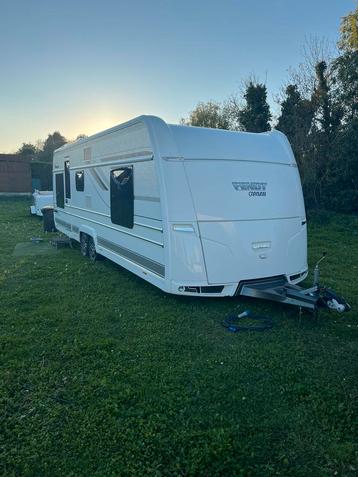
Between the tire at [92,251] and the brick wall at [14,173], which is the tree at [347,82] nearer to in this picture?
the tire at [92,251]

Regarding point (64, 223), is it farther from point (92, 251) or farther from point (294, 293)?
point (294, 293)

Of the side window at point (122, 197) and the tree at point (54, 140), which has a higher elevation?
the tree at point (54, 140)

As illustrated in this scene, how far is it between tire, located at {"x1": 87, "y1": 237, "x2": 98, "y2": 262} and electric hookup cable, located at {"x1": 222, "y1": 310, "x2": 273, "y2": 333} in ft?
13.9

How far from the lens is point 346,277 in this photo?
6895 mm

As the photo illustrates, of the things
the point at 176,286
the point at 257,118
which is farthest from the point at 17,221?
the point at 176,286

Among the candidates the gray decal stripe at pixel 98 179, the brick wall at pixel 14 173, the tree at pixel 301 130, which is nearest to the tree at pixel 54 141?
the brick wall at pixel 14 173

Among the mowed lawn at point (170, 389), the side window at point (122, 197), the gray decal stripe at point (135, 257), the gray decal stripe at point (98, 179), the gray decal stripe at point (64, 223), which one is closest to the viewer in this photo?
the mowed lawn at point (170, 389)

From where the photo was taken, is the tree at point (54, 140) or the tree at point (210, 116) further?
the tree at point (54, 140)

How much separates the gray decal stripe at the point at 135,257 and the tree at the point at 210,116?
16.5 meters

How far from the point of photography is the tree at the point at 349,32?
1519 centimetres

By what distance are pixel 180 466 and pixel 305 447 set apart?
96cm

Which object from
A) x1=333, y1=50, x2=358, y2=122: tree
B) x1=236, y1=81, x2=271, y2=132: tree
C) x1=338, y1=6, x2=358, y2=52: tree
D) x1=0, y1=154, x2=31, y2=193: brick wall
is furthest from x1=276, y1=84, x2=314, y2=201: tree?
x1=0, y1=154, x2=31, y2=193: brick wall

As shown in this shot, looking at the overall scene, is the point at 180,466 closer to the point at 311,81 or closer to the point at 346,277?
the point at 346,277

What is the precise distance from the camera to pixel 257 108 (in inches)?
667
